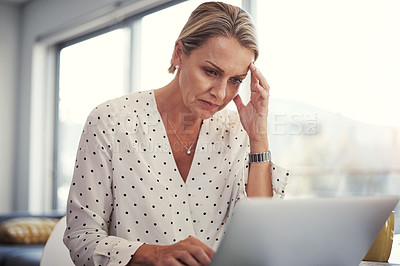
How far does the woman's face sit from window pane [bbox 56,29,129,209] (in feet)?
11.4

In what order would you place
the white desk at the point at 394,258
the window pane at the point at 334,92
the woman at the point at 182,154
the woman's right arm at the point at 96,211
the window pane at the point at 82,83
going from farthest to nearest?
the window pane at the point at 82,83
the window pane at the point at 334,92
the woman at the point at 182,154
the white desk at the point at 394,258
the woman's right arm at the point at 96,211

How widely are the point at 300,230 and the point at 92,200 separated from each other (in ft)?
2.14

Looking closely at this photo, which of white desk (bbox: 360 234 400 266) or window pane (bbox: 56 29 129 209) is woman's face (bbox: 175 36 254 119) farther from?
window pane (bbox: 56 29 129 209)

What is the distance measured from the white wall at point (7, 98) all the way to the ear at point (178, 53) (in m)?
5.03

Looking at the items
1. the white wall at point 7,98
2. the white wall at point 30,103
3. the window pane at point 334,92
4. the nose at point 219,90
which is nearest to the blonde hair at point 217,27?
the nose at point 219,90

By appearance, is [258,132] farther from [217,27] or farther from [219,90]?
[217,27]

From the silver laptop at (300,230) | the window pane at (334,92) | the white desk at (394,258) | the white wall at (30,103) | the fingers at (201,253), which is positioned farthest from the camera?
the white wall at (30,103)

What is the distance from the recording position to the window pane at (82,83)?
4.93m

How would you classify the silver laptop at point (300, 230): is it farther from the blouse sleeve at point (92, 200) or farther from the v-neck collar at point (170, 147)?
the v-neck collar at point (170, 147)

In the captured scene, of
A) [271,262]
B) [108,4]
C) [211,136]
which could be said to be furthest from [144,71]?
[271,262]

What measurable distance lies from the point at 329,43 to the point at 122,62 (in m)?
2.38

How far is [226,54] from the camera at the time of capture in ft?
4.38

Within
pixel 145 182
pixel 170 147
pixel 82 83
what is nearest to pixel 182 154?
pixel 170 147

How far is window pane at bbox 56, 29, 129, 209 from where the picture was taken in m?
4.93
